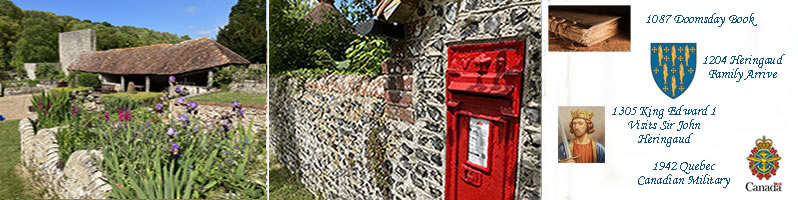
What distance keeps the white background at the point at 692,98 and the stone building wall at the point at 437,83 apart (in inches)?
3.7

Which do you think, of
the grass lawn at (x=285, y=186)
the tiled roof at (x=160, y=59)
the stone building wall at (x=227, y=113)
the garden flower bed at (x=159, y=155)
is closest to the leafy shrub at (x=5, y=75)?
the tiled roof at (x=160, y=59)

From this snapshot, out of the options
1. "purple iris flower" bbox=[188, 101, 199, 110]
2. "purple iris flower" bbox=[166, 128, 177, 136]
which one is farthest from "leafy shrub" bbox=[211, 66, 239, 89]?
"purple iris flower" bbox=[166, 128, 177, 136]

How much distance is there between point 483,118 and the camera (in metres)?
2.01

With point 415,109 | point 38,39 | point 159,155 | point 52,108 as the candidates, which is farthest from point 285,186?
point 38,39

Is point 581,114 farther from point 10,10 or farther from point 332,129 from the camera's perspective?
point 10,10

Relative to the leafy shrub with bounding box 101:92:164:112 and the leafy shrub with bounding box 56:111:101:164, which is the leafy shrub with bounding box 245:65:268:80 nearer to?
the leafy shrub with bounding box 101:92:164:112

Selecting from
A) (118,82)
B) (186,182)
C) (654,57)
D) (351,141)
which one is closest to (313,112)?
(351,141)

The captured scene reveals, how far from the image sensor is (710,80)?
1.45 metres

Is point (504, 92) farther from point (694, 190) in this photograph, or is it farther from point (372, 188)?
point (372, 188)

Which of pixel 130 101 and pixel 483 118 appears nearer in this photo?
pixel 483 118

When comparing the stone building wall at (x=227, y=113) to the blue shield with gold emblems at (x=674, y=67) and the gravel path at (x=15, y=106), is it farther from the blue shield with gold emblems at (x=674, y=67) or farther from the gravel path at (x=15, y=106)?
the blue shield with gold emblems at (x=674, y=67)

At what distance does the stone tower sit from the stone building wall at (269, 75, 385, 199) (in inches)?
120

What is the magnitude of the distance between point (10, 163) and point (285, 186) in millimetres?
4553

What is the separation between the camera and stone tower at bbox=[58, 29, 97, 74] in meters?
5.69
